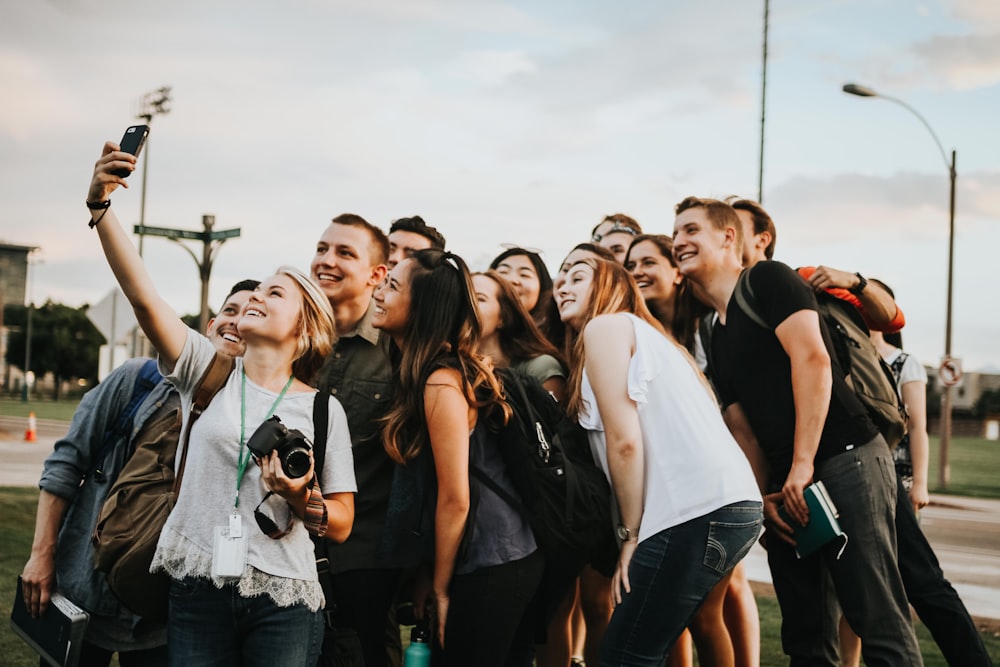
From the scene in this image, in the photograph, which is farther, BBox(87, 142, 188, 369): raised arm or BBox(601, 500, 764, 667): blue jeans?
BBox(601, 500, 764, 667): blue jeans

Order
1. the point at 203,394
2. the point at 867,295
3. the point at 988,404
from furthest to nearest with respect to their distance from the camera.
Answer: the point at 988,404 → the point at 867,295 → the point at 203,394

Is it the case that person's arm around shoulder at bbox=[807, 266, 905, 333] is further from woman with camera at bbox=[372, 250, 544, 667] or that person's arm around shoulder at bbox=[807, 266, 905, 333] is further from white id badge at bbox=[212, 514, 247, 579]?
white id badge at bbox=[212, 514, 247, 579]

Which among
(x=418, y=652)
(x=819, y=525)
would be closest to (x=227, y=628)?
(x=418, y=652)

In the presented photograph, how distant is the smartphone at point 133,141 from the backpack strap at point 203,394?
0.61 meters

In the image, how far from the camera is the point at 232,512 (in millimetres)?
2764

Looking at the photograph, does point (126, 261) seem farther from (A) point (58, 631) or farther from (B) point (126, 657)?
(B) point (126, 657)

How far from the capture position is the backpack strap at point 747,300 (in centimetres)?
373

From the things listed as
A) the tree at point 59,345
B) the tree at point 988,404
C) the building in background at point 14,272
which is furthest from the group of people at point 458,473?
the building in background at point 14,272

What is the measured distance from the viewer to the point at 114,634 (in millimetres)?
3201

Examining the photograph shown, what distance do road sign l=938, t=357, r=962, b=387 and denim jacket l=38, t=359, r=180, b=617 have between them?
61.3 feet

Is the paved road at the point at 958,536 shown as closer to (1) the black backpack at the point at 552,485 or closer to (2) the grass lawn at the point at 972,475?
(2) the grass lawn at the point at 972,475

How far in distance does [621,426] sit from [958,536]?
12239 mm

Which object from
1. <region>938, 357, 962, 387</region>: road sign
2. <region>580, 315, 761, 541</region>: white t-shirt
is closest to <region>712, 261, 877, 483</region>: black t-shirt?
<region>580, 315, 761, 541</region>: white t-shirt

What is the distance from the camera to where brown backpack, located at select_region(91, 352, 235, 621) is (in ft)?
9.38
